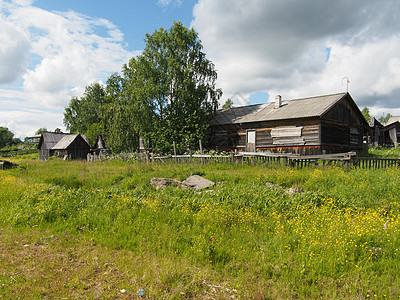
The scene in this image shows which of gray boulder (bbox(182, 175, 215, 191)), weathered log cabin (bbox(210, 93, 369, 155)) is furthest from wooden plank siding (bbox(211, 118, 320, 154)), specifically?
gray boulder (bbox(182, 175, 215, 191))

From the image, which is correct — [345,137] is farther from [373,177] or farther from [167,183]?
[167,183]

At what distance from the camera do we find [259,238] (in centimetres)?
542

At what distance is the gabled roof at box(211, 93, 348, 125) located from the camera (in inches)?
814

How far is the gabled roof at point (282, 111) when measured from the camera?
20688 mm

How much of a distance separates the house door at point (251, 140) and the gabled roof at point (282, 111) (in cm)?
Answer: 129

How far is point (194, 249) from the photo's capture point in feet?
15.7

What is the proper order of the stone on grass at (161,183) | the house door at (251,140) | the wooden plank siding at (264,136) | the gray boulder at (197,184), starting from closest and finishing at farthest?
the gray boulder at (197,184)
the stone on grass at (161,183)
the wooden plank siding at (264,136)
the house door at (251,140)

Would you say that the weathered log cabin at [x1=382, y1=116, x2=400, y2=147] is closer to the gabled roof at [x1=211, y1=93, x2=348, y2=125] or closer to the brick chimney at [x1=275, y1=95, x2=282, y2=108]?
the gabled roof at [x1=211, y1=93, x2=348, y2=125]

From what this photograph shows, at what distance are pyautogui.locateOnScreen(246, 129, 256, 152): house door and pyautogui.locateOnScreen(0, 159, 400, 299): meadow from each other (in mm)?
16051

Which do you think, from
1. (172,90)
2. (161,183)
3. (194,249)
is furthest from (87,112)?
(194,249)

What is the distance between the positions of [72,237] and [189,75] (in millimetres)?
21039

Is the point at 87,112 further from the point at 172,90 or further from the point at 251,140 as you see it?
the point at 251,140

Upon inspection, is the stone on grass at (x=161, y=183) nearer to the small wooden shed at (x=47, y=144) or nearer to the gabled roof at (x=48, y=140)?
the small wooden shed at (x=47, y=144)

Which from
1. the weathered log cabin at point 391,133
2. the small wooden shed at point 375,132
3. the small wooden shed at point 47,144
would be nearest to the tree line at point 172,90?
the small wooden shed at point 47,144
